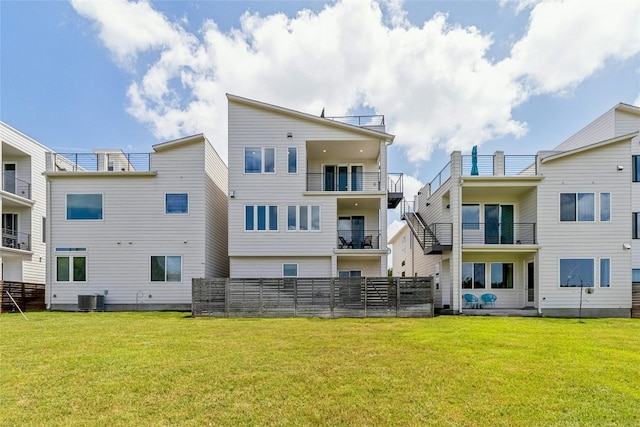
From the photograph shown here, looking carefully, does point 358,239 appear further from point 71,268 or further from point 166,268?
point 71,268

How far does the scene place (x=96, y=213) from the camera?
17.7m

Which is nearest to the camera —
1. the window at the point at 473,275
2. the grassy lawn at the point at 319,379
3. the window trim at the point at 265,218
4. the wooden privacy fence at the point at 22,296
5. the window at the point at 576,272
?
the grassy lawn at the point at 319,379

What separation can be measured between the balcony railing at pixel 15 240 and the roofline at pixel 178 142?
10.8m

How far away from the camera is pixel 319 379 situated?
17.8ft

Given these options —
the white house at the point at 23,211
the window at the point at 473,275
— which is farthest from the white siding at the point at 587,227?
the white house at the point at 23,211

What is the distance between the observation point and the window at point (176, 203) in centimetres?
1759

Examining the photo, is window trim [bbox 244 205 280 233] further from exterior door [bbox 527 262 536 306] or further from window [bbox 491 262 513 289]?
exterior door [bbox 527 262 536 306]

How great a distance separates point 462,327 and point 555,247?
7970mm

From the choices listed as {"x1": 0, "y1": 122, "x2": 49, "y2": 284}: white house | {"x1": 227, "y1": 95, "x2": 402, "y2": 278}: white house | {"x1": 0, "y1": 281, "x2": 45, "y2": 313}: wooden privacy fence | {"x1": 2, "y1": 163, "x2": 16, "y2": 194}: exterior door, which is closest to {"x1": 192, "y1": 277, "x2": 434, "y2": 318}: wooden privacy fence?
{"x1": 227, "y1": 95, "x2": 402, "y2": 278}: white house

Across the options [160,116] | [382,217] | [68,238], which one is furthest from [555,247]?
[68,238]

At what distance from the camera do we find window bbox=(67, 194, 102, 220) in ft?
57.9

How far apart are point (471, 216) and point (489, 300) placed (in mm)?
4230

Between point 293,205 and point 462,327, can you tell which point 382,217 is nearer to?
point 293,205

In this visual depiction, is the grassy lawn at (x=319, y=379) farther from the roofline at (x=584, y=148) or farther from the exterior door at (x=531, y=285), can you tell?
the roofline at (x=584, y=148)
